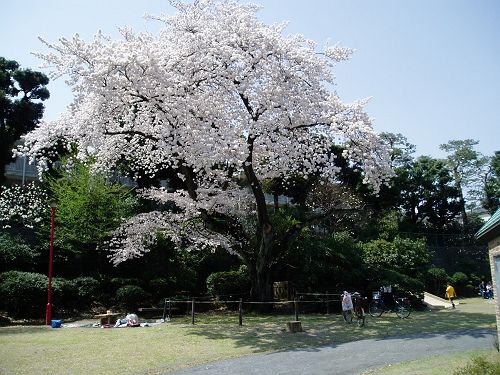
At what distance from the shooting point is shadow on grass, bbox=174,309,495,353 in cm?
1351

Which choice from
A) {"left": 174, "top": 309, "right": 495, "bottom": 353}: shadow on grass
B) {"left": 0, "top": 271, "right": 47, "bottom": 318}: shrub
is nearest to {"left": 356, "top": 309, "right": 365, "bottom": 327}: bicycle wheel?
{"left": 174, "top": 309, "right": 495, "bottom": 353}: shadow on grass

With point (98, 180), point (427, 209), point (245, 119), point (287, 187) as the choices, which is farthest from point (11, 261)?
point (427, 209)

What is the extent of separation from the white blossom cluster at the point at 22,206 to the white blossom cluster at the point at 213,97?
9026 mm

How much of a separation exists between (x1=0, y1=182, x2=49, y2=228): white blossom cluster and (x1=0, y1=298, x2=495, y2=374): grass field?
11185 millimetres

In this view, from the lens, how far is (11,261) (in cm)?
2322

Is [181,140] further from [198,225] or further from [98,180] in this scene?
[98,180]

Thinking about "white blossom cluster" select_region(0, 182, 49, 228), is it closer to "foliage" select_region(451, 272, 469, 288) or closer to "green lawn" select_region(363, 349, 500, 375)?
"green lawn" select_region(363, 349, 500, 375)

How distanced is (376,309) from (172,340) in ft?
35.5

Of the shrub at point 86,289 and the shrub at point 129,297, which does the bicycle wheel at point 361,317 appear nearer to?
the shrub at point 129,297

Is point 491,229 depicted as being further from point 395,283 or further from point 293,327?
point 395,283

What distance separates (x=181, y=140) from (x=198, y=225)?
7270mm

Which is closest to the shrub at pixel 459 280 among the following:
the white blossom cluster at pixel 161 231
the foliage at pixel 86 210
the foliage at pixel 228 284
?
the foliage at pixel 228 284

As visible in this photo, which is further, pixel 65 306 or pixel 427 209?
pixel 427 209

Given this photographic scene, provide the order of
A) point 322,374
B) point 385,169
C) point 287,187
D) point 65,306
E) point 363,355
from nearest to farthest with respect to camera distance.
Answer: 1. point 322,374
2. point 363,355
3. point 385,169
4. point 65,306
5. point 287,187
